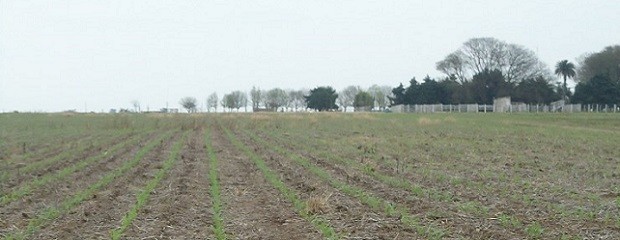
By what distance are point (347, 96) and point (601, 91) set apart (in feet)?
250

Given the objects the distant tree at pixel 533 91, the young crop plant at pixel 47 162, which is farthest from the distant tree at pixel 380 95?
the young crop plant at pixel 47 162

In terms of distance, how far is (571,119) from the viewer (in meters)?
50.5

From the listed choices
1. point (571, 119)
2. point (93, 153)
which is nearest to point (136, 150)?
point (93, 153)

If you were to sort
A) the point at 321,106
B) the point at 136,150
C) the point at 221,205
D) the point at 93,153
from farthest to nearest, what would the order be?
the point at 321,106, the point at 136,150, the point at 93,153, the point at 221,205

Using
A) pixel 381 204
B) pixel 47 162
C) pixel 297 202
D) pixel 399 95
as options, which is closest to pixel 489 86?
pixel 399 95

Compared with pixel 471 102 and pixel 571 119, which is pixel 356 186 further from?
pixel 471 102

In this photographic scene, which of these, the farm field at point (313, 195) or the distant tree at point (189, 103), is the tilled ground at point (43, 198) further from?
the distant tree at point (189, 103)

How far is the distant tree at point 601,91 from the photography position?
82.8 m

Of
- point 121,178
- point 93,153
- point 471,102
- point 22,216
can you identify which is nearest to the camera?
point 22,216

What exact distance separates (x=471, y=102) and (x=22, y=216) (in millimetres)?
90603

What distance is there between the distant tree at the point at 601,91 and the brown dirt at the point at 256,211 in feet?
265

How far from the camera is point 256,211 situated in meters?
9.89

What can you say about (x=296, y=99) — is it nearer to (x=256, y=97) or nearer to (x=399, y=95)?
(x=256, y=97)

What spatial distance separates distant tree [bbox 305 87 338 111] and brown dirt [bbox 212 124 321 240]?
11396cm
